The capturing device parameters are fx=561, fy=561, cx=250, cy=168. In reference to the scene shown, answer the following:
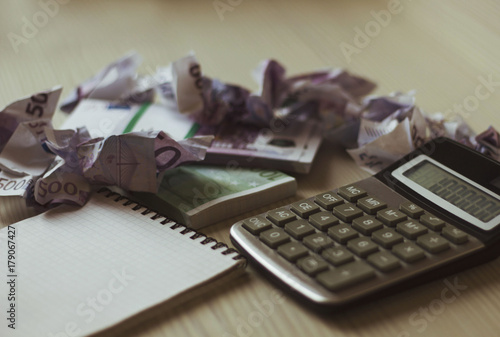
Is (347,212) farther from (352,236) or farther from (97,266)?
(97,266)

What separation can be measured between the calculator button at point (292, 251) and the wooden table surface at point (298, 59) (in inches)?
1.1

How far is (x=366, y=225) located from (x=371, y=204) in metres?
0.03

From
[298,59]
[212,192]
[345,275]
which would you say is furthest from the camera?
[298,59]

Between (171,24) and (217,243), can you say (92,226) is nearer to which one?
(217,243)

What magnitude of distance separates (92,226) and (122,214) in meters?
0.03

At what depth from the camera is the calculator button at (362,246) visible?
1.31ft

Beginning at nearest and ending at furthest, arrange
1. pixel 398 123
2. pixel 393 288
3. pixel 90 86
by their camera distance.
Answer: pixel 393 288, pixel 398 123, pixel 90 86

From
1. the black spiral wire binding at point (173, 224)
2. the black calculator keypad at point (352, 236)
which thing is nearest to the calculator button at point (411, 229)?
the black calculator keypad at point (352, 236)

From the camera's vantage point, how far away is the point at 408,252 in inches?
15.6

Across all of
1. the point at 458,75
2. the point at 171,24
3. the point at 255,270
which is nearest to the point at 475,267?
the point at 255,270

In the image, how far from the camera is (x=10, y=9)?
0.99 meters


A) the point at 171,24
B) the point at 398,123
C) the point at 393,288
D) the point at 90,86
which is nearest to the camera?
the point at 393,288

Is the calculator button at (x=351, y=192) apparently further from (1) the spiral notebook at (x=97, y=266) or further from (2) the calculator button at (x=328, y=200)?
(1) the spiral notebook at (x=97, y=266)

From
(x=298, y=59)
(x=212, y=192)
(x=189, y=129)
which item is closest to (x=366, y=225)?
(x=212, y=192)
